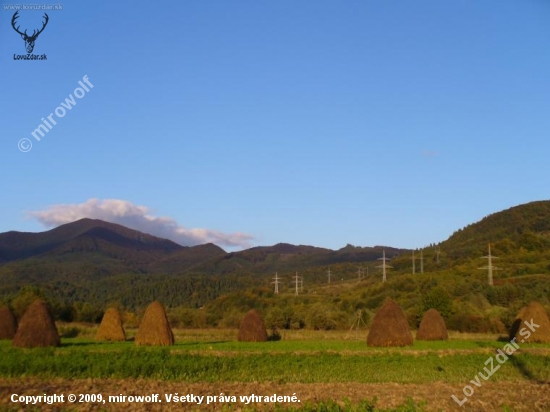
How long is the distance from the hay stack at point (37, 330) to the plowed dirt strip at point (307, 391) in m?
12.5

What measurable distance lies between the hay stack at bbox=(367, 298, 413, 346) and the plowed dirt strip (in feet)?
47.6

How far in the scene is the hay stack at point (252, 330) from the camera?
3991 centimetres

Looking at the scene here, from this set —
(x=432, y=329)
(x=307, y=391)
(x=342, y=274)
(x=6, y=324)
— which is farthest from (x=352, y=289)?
(x=307, y=391)

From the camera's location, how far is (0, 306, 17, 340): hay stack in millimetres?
39062

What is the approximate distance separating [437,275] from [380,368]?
55495 mm

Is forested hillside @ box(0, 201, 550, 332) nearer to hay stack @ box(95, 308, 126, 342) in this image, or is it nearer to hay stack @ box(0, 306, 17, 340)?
hay stack @ box(95, 308, 126, 342)

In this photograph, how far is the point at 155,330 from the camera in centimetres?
3441

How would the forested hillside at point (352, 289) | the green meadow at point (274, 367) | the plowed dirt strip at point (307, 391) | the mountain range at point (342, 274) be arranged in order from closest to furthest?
the plowed dirt strip at point (307, 391) < the green meadow at point (274, 367) < the forested hillside at point (352, 289) < the mountain range at point (342, 274)

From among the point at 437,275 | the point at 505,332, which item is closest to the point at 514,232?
the point at 437,275

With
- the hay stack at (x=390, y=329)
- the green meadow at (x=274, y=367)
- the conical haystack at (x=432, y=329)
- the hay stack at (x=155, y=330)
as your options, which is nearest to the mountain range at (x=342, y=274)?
the conical haystack at (x=432, y=329)

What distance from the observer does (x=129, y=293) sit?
381ft

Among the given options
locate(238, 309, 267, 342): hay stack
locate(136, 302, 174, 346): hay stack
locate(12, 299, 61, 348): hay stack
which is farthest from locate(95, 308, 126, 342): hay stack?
locate(12, 299, 61, 348): hay stack

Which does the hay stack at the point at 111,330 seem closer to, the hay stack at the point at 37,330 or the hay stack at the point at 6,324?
the hay stack at the point at 6,324

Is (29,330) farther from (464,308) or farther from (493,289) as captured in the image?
(493,289)
